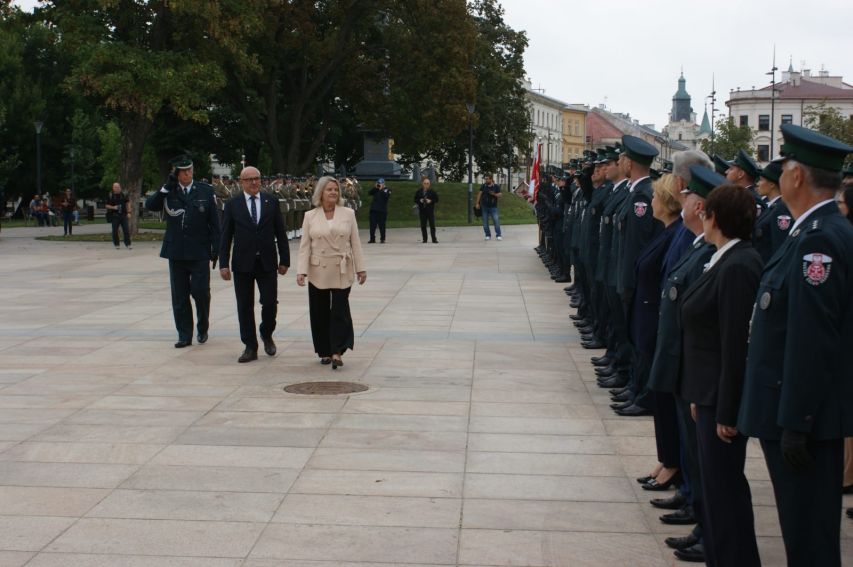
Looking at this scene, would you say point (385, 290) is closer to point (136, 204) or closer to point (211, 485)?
point (211, 485)

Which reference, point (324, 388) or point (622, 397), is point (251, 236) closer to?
point (324, 388)

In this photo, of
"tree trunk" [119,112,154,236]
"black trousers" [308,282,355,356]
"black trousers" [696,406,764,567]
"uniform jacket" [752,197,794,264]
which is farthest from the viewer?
"tree trunk" [119,112,154,236]

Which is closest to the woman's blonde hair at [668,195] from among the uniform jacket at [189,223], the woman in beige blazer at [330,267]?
the woman in beige blazer at [330,267]

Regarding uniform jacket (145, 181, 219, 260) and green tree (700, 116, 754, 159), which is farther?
green tree (700, 116, 754, 159)

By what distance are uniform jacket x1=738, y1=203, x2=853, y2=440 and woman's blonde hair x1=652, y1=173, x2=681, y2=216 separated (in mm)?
2489

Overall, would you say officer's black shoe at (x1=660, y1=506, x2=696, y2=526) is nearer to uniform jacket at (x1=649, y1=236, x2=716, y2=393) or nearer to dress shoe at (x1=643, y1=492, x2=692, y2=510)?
dress shoe at (x1=643, y1=492, x2=692, y2=510)

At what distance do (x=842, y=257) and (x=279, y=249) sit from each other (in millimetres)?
8617

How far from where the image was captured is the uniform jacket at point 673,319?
5.36m

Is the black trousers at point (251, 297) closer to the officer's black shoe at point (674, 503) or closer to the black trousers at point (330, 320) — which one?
the black trousers at point (330, 320)

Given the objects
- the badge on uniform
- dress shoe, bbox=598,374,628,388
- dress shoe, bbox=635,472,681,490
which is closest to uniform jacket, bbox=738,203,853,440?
the badge on uniform

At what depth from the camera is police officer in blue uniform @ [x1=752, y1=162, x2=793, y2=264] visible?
7.84 metres

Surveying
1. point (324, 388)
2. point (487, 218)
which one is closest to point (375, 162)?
point (487, 218)

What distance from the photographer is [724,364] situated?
186 inches

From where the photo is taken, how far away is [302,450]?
25.5 feet
